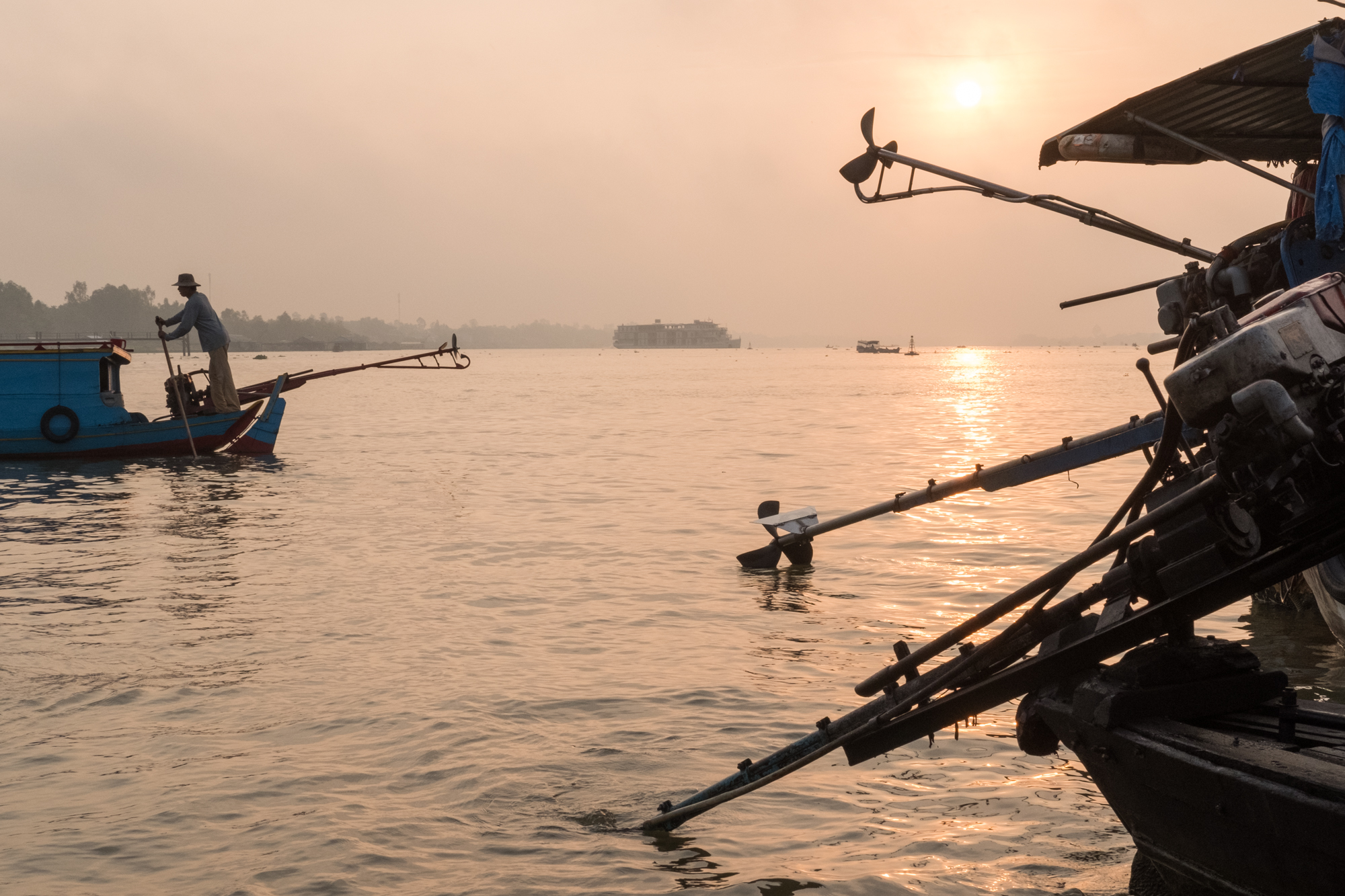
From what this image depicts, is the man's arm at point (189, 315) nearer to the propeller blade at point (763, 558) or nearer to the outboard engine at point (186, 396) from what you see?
the outboard engine at point (186, 396)

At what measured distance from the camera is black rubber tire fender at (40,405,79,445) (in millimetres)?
23438

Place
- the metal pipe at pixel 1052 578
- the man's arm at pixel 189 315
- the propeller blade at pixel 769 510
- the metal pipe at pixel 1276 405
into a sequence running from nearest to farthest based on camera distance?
the metal pipe at pixel 1276 405
the metal pipe at pixel 1052 578
the propeller blade at pixel 769 510
the man's arm at pixel 189 315

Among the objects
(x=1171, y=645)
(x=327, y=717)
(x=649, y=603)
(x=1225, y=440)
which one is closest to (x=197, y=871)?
(x=327, y=717)

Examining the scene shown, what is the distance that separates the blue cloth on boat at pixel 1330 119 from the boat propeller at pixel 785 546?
23.0 feet

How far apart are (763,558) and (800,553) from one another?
44 centimetres

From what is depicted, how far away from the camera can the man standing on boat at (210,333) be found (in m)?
22.0

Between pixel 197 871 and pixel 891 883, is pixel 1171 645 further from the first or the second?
pixel 197 871

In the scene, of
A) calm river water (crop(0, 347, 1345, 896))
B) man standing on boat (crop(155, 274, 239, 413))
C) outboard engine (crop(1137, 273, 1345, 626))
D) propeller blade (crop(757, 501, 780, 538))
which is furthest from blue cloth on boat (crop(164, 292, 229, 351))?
outboard engine (crop(1137, 273, 1345, 626))

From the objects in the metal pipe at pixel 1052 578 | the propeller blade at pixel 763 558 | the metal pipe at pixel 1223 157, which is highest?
the metal pipe at pixel 1223 157

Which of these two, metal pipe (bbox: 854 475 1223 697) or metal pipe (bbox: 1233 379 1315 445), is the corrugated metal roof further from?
metal pipe (bbox: 1233 379 1315 445)

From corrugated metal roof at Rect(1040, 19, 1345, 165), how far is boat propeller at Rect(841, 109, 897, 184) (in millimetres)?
1861

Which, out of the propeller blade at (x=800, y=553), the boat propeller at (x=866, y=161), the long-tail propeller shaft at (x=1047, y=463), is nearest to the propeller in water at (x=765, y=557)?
the propeller blade at (x=800, y=553)

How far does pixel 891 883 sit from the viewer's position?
523 cm

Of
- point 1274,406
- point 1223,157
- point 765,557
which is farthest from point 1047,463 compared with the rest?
point 1274,406
